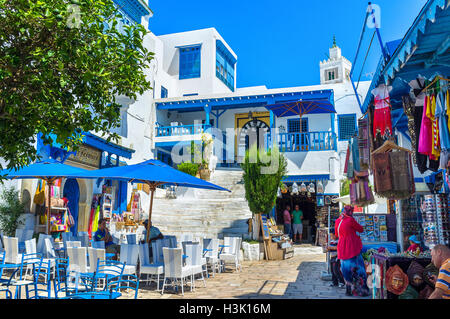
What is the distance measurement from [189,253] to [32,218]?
511 centimetres

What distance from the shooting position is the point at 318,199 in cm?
1658

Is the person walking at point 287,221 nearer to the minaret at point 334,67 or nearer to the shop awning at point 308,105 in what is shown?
the shop awning at point 308,105

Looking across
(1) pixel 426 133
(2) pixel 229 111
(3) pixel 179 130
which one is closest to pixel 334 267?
(1) pixel 426 133

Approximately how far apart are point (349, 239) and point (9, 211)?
828 cm

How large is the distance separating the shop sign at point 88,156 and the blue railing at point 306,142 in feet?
27.0

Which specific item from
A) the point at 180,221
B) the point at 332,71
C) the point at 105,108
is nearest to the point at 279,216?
the point at 180,221

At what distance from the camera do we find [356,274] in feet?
21.6

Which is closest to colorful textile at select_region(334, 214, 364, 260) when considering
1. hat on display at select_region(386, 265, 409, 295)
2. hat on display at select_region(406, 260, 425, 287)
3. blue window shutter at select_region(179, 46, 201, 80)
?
hat on display at select_region(386, 265, 409, 295)

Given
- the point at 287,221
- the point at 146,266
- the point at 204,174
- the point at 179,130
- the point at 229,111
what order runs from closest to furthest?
1. the point at 146,266
2. the point at 287,221
3. the point at 204,174
4. the point at 179,130
5. the point at 229,111

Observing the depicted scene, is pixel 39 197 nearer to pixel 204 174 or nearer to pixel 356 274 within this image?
pixel 356 274

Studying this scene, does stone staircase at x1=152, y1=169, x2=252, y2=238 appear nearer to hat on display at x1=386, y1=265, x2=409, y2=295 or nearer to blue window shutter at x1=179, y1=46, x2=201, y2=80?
hat on display at x1=386, y1=265, x2=409, y2=295

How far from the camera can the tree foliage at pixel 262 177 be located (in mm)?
12184

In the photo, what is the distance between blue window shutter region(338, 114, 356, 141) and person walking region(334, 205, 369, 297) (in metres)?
15.4
